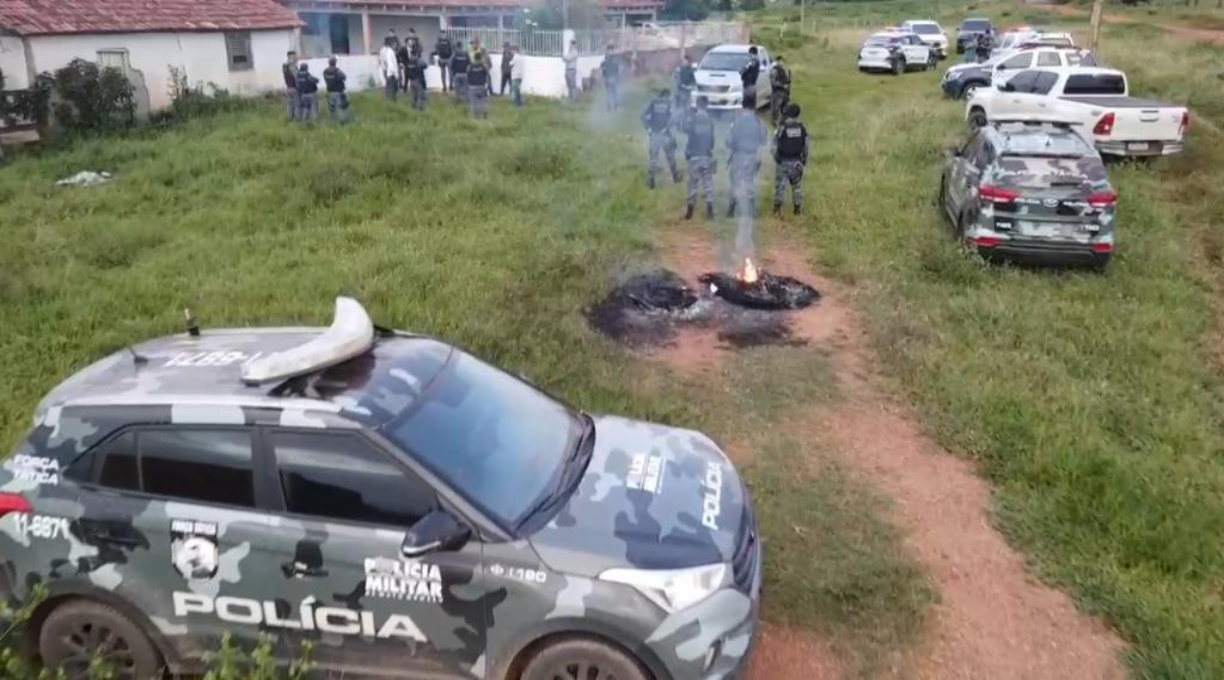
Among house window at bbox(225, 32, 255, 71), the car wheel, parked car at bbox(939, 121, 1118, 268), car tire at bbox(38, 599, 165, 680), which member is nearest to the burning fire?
parked car at bbox(939, 121, 1118, 268)

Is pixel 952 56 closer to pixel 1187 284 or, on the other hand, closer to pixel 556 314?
pixel 1187 284

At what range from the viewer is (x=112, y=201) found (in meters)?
12.8

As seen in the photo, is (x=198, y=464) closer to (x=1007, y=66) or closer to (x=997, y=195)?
(x=997, y=195)

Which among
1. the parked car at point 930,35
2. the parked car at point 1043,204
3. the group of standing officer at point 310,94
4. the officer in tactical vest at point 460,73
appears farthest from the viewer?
the parked car at point 930,35

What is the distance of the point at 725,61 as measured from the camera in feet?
69.3

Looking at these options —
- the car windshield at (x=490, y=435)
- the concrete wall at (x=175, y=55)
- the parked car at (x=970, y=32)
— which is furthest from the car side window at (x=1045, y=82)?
the parked car at (x=970, y=32)

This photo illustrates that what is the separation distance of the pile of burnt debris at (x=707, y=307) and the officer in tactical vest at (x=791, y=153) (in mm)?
2619

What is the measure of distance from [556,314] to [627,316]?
73cm

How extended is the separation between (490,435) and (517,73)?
21079 mm

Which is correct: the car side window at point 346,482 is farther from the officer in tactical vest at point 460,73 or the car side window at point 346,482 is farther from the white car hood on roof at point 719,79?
the officer in tactical vest at point 460,73

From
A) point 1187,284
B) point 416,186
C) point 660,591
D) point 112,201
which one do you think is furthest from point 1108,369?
point 112,201

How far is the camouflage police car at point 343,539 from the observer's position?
382 centimetres

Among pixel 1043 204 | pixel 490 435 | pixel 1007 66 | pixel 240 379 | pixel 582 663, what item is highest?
pixel 1007 66

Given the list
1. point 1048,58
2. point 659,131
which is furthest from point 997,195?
point 1048,58
